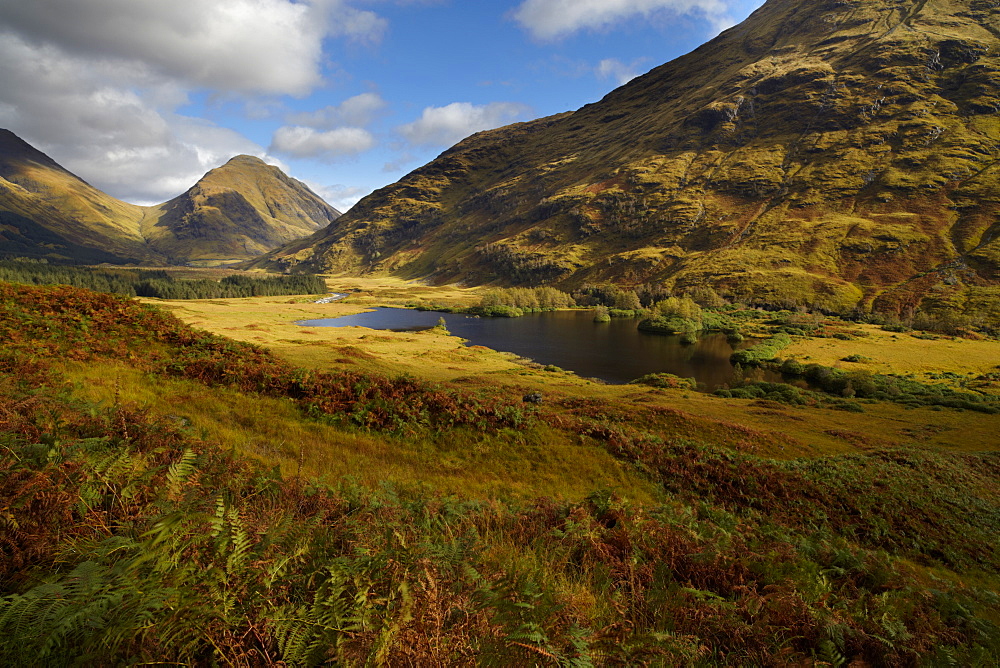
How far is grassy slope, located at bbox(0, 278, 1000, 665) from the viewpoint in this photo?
2.66 meters

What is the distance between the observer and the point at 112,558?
10.00 feet

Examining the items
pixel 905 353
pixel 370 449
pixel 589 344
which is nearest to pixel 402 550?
pixel 370 449

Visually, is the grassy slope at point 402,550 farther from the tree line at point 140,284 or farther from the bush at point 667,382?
the tree line at point 140,284

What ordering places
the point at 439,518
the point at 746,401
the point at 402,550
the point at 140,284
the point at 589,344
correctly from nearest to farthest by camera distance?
the point at 402,550 < the point at 439,518 < the point at 746,401 < the point at 589,344 < the point at 140,284

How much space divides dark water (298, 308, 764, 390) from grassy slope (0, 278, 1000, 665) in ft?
145

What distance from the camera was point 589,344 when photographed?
8156cm

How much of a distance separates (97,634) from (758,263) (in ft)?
557

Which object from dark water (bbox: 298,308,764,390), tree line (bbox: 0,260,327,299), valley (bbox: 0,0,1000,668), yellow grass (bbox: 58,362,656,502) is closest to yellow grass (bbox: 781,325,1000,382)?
dark water (bbox: 298,308,764,390)

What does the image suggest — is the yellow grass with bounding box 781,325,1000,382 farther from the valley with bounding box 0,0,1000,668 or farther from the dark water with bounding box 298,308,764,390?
the valley with bounding box 0,0,1000,668

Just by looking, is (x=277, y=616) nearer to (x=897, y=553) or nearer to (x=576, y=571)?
(x=576, y=571)

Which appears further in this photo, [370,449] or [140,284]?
[140,284]

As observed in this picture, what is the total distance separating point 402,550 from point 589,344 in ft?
262

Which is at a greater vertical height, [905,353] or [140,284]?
[140,284]

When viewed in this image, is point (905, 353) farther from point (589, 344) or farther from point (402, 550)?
point (402, 550)
